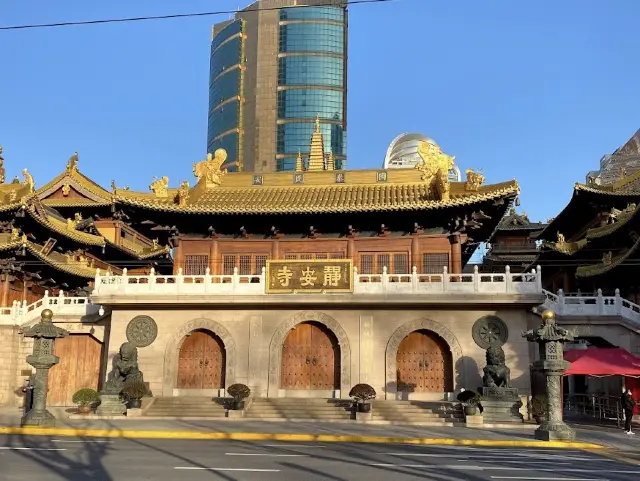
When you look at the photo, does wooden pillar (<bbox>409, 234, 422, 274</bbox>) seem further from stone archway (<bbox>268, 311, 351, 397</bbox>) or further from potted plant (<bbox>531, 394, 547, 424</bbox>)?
potted plant (<bbox>531, 394, 547, 424</bbox>)

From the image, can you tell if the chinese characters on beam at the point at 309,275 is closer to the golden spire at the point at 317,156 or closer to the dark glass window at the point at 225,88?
the golden spire at the point at 317,156

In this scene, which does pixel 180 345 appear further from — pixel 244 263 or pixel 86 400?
pixel 244 263

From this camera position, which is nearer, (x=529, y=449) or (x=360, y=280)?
(x=529, y=449)

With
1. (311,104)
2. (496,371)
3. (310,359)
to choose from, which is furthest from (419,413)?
(311,104)

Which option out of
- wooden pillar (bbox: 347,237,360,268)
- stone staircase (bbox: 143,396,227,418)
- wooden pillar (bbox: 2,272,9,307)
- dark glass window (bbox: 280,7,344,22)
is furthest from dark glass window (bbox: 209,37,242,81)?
stone staircase (bbox: 143,396,227,418)

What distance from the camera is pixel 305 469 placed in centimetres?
1187

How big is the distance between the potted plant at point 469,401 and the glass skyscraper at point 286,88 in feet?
285

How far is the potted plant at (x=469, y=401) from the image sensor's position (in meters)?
21.0

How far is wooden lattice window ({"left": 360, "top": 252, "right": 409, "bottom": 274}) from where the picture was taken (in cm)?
2747

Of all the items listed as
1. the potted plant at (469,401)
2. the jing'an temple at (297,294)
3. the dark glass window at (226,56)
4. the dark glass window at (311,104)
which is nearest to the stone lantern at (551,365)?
the potted plant at (469,401)

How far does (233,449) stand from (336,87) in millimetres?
99610

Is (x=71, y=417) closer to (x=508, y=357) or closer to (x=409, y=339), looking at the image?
(x=409, y=339)

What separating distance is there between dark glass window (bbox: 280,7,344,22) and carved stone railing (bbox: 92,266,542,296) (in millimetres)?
93982

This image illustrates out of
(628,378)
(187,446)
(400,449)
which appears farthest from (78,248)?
(628,378)
